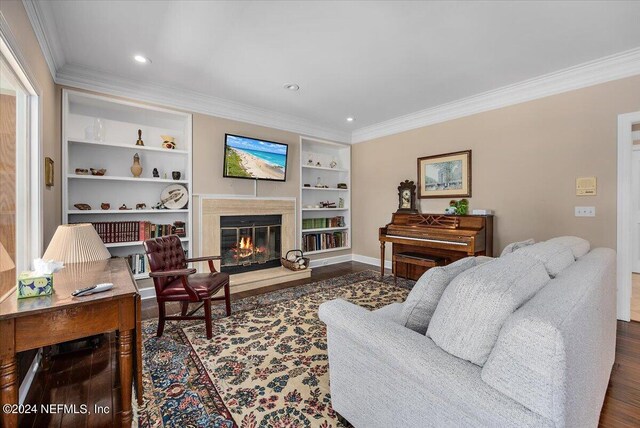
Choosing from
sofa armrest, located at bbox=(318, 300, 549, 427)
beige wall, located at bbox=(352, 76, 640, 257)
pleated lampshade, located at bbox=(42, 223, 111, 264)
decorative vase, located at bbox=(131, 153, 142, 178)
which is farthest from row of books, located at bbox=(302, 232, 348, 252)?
sofa armrest, located at bbox=(318, 300, 549, 427)

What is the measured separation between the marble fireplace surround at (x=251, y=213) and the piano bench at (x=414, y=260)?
1.30m

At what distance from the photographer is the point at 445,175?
419 centimetres

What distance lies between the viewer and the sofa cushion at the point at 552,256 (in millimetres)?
1451

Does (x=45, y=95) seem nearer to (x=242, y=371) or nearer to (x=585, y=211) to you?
(x=242, y=371)

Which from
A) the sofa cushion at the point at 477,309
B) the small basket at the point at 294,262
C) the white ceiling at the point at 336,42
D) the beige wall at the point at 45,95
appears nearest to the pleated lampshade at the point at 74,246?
the beige wall at the point at 45,95

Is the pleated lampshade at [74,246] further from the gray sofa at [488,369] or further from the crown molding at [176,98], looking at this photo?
the crown molding at [176,98]

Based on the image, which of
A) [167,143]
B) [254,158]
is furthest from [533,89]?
[167,143]

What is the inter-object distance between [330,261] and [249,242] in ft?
5.43

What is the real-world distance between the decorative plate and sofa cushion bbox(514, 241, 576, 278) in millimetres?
3627

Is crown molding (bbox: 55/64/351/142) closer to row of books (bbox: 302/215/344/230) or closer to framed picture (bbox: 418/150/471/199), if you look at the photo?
row of books (bbox: 302/215/344/230)

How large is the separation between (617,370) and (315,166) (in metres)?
4.26

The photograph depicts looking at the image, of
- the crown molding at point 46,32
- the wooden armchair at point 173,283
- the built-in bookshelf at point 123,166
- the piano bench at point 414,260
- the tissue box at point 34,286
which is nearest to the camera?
the tissue box at point 34,286

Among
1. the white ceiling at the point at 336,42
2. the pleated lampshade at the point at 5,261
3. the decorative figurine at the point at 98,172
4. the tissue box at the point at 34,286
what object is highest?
the white ceiling at the point at 336,42

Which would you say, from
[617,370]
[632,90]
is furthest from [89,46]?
[632,90]
